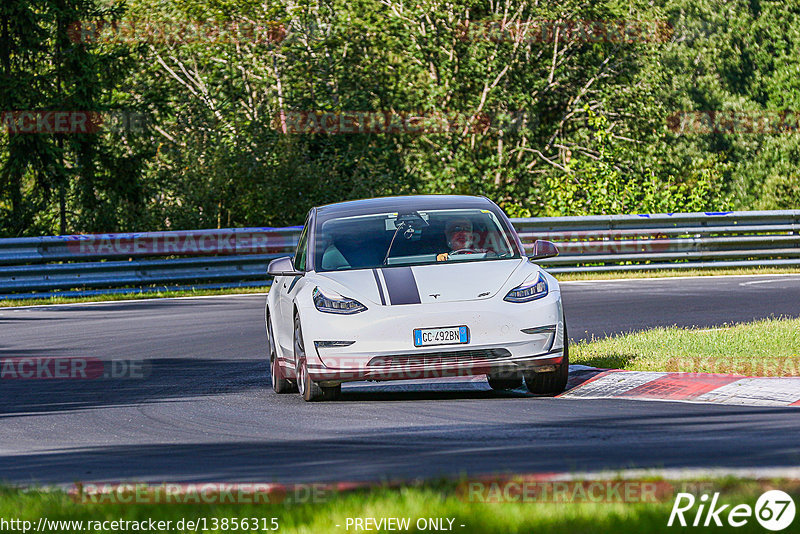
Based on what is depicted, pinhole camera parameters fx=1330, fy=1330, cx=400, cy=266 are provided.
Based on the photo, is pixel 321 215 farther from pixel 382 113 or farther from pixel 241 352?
pixel 382 113

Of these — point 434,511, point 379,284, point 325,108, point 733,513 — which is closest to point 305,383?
point 379,284

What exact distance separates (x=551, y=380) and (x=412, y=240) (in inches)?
64.9

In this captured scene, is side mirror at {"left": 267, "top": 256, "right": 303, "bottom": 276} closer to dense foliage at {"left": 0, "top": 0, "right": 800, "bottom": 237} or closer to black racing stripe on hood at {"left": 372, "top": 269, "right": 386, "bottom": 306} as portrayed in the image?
black racing stripe on hood at {"left": 372, "top": 269, "right": 386, "bottom": 306}

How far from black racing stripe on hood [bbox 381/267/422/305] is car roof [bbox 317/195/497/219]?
3.76 feet

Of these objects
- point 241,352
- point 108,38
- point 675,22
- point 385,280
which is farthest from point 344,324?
point 675,22

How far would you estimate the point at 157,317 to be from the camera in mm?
18312

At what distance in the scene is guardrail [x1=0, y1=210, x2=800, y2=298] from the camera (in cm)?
2202

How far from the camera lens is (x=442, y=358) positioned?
392 inches

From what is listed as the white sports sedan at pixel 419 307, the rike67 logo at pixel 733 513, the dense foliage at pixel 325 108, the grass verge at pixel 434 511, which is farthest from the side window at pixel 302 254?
the dense foliage at pixel 325 108

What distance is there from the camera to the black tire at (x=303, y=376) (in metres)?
10.5

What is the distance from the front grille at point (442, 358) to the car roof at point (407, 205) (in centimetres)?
188

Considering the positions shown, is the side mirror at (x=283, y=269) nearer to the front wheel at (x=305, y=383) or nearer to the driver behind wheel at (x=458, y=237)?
the front wheel at (x=305, y=383)

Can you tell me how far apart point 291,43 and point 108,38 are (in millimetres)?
5376

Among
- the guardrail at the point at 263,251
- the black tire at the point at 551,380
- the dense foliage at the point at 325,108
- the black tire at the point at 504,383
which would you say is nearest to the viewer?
the black tire at the point at 551,380
